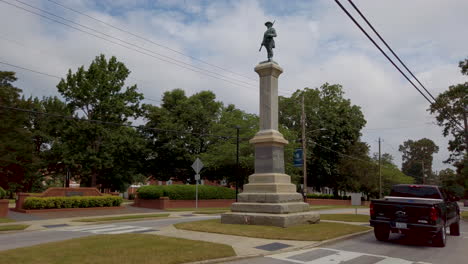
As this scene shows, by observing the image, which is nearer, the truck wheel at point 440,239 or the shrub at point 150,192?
the truck wheel at point 440,239

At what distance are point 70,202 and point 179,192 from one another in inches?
356

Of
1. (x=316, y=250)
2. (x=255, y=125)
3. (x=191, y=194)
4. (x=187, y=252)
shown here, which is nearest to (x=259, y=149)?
(x=316, y=250)

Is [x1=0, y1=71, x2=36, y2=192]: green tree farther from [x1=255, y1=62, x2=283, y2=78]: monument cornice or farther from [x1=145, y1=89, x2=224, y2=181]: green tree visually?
[x1=255, y1=62, x2=283, y2=78]: monument cornice

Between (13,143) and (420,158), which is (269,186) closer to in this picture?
(13,143)

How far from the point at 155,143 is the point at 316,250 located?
3579 cm

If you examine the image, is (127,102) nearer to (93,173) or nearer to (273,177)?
(93,173)

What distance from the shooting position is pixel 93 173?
1489 inches

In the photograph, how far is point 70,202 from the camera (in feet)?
81.1

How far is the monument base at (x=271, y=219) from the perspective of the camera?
13891mm

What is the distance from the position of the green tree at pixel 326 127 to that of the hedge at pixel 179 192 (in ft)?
65.7

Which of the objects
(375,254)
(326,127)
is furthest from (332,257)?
(326,127)

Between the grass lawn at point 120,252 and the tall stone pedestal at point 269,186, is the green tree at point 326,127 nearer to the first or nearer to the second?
the tall stone pedestal at point 269,186

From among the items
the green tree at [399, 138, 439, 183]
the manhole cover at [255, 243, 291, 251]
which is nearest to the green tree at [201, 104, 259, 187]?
the manhole cover at [255, 243, 291, 251]

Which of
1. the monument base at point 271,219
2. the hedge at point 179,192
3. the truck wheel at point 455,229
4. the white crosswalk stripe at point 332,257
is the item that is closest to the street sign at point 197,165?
the hedge at point 179,192
